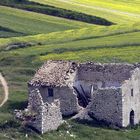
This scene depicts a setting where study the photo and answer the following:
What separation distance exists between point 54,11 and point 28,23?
7755 mm

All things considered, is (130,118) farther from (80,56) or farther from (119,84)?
(80,56)

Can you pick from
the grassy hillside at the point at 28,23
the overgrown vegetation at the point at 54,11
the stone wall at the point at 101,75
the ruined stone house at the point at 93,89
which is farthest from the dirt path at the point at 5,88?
the overgrown vegetation at the point at 54,11

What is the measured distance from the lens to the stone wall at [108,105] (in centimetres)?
5947

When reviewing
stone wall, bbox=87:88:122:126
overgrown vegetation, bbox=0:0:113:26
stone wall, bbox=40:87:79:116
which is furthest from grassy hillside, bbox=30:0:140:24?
stone wall, bbox=87:88:122:126

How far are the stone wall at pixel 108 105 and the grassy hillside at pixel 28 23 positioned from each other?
3795 cm

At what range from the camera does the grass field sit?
57.0m

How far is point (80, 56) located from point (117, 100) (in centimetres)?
2270

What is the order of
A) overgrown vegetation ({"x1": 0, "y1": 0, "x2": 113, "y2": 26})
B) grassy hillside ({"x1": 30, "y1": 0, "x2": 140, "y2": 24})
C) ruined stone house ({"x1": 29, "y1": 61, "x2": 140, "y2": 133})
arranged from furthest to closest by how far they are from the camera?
grassy hillside ({"x1": 30, "y1": 0, "x2": 140, "y2": 24}), overgrown vegetation ({"x1": 0, "y1": 0, "x2": 113, "y2": 26}), ruined stone house ({"x1": 29, "y1": 61, "x2": 140, "y2": 133})

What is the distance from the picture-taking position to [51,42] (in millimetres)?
91375

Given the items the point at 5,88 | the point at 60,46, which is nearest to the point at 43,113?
the point at 5,88

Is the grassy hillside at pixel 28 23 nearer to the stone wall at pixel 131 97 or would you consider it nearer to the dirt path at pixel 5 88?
the dirt path at pixel 5 88

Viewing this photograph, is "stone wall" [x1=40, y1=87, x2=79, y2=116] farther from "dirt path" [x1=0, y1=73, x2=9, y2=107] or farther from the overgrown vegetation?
the overgrown vegetation

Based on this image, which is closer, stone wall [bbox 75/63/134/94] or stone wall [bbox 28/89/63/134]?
stone wall [bbox 28/89/63/134]

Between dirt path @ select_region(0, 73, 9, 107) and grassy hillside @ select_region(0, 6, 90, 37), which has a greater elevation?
dirt path @ select_region(0, 73, 9, 107)
